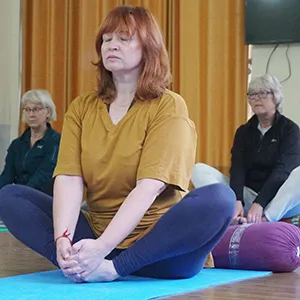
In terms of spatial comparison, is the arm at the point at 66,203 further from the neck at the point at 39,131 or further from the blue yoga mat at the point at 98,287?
the neck at the point at 39,131

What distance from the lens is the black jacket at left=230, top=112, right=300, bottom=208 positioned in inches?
130

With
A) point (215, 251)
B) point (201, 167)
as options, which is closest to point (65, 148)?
point (215, 251)

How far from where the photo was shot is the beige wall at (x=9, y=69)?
522cm

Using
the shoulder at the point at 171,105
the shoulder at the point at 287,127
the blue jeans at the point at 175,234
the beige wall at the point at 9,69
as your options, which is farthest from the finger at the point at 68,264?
the beige wall at the point at 9,69

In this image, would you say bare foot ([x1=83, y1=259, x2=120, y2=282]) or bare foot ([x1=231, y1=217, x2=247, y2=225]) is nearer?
bare foot ([x1=83, y1=259, x2=120, y2=282])

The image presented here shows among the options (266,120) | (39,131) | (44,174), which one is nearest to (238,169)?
(266,120)

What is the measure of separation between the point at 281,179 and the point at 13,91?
2.73m

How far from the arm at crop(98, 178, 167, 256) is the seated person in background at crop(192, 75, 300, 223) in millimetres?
1474

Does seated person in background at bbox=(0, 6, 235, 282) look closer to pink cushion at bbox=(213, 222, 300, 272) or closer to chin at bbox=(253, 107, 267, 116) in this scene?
pink cushion at bbox=(213, 222, 300, 272)

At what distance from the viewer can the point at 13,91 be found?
532 centimetres

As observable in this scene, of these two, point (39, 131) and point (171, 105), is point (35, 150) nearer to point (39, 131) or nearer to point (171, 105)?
point (39, 131)

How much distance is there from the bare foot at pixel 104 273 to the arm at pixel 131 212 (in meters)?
0.08

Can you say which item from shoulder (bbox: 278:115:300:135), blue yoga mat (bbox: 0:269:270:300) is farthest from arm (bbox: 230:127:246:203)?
blue yoga mat (bbox: 0:269:270:300)

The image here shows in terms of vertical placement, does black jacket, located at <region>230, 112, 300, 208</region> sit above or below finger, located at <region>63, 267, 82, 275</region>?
above
